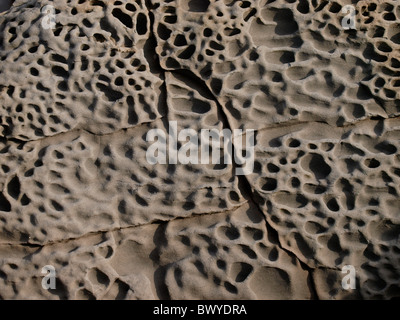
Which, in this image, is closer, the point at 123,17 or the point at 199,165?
the point at 199,165

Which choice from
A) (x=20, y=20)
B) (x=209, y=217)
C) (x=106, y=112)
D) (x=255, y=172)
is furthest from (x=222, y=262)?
(x=20, y=20)

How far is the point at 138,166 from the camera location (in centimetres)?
167

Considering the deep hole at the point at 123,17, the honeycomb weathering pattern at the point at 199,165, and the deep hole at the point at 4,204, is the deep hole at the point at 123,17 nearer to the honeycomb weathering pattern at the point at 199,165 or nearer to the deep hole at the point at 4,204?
the honeycomb weathering pattern at the point at 199,165

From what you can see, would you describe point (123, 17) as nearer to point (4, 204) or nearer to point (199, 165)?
point (199, 165)

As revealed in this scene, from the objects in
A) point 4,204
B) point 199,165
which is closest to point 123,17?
point 199,165

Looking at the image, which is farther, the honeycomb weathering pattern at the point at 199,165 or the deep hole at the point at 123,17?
the deep hole at the point at 123,17

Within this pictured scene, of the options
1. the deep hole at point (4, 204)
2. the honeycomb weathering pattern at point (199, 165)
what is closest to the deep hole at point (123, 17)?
the honeycomb weathering pattern at point (199, 165)

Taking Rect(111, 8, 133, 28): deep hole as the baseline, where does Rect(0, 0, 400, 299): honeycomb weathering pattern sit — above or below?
below

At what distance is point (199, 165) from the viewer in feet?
5.41

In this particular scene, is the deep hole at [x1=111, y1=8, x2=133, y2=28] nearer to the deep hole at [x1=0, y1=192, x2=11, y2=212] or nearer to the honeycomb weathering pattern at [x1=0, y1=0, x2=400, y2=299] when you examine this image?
the honeycomb weathering pattern at [x1=0, y1=0, x2=400, y2=299]

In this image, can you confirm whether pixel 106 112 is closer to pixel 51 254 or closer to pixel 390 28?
pixel 51 254

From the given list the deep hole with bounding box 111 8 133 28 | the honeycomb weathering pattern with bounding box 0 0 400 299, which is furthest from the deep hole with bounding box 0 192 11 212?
the deep hole with bounding box 111 8 133 28

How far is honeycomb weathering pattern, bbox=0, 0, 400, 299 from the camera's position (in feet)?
5.23

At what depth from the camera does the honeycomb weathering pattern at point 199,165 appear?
159cm
